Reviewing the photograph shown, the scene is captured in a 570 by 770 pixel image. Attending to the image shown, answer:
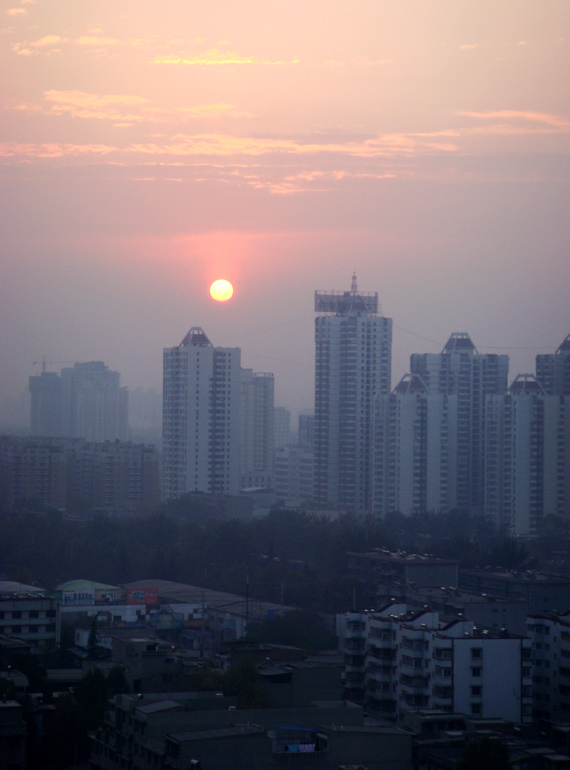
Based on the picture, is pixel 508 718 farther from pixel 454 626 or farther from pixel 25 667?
pixel 25 667

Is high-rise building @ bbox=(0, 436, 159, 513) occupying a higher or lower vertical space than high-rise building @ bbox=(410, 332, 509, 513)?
lower

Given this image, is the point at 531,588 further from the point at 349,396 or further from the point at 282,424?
the point at 282,424

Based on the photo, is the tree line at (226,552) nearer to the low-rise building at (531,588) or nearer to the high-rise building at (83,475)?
→ the low-rise building at (531,588)

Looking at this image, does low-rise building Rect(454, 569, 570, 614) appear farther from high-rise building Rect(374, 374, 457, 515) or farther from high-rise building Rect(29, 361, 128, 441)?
high-rise building Rect(29, 361, 128, 441)

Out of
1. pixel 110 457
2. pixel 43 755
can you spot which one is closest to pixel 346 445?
pixel 110 457

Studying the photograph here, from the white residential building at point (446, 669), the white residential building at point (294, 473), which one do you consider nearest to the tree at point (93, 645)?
the white residential building at point (446, 669)

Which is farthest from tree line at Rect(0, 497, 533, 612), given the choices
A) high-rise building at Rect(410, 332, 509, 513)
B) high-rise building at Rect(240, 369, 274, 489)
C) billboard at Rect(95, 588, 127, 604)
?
high-rise building at Rect(240, 369, 274, 489)

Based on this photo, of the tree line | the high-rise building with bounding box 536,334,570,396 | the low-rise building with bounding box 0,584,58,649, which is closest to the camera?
the low-rise building with bounding box 0,584,58,649
